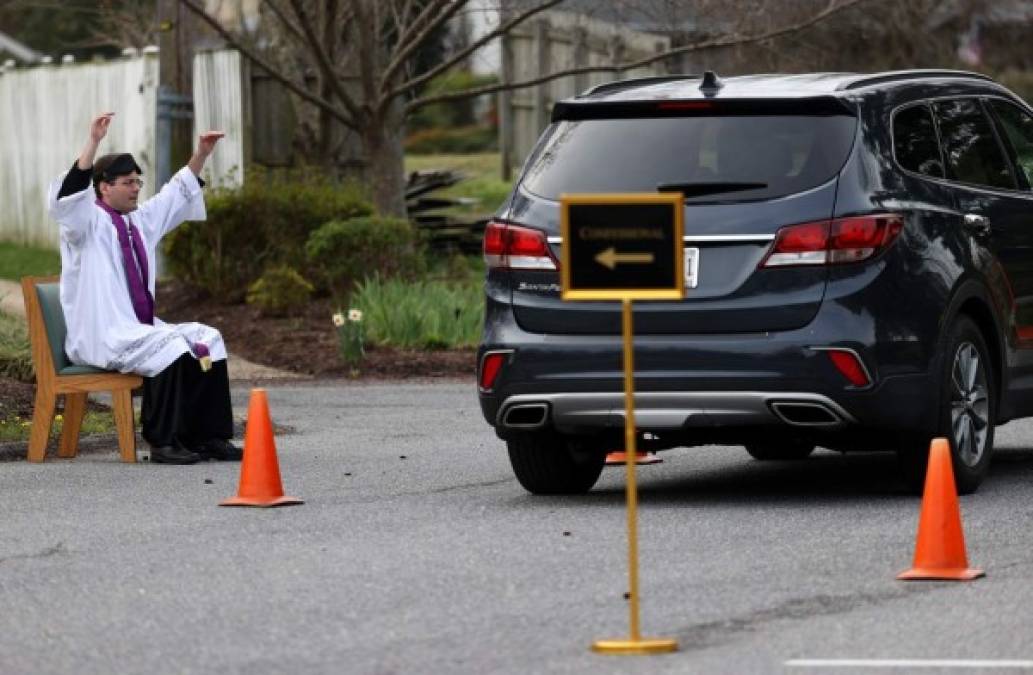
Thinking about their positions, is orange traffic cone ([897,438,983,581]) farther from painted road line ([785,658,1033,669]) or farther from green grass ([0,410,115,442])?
green grass ([0,410,115,442])

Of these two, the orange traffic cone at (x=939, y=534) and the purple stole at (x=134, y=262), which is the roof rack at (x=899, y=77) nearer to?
the orange traffic cone at (x=939, y=534)

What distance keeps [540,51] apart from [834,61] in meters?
3.55

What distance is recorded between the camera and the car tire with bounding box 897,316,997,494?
35.2ft

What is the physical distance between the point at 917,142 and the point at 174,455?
4.08 metres

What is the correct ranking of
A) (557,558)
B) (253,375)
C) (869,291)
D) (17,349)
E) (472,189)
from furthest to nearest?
(472,189)
(253,375)
(17,349)
(869,291)
(557,558)

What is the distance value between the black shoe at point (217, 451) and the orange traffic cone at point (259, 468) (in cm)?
193

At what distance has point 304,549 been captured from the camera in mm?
9719

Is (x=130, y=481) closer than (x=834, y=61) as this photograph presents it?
Yes

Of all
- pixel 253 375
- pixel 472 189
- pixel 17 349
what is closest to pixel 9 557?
pixel 17 349

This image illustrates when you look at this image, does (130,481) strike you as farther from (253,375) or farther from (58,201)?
(253,375)

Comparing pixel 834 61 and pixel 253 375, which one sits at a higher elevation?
pixel 834 61

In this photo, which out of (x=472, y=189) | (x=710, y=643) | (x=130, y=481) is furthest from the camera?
(x=472, y=189)

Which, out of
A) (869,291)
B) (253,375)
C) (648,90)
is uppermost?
(648,90)

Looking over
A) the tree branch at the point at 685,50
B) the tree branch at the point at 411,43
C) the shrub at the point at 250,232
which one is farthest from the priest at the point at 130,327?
the shrub at the point at 250,232
